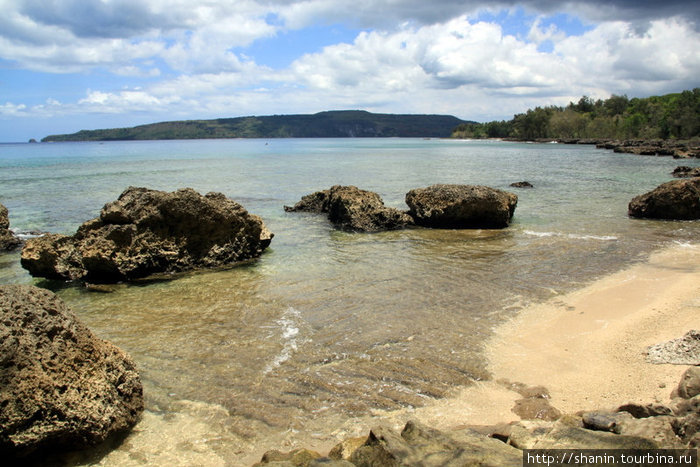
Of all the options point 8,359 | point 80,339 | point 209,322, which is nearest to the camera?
point 8,359

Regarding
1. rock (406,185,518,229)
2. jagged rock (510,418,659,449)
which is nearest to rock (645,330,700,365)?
jagged rock (510,418,659,449)

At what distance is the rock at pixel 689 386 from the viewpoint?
497 cm

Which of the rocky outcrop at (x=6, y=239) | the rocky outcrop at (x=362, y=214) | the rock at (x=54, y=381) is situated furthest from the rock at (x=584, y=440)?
the rocky outcrop at (x=6, y=239)

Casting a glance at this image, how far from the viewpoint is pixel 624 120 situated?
484 feet

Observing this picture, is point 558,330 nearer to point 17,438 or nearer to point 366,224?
point 17,438

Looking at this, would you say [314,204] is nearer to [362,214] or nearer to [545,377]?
[362,214]

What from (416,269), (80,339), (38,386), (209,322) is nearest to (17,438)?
(38,386)

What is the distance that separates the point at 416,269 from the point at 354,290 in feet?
7.21

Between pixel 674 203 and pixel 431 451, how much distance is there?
19.2 metres

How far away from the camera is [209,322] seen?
27.1 feet

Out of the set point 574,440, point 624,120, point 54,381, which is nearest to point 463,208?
point 574,440

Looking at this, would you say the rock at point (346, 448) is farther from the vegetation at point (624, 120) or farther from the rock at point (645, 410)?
the vegetation at point (624, 120)

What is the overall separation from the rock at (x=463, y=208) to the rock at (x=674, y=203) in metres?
6.30

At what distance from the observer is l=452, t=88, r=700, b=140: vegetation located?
11165cm
